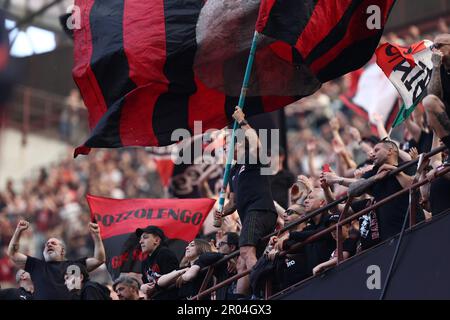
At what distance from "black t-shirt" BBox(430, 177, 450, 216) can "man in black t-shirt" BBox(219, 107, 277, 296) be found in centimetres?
180

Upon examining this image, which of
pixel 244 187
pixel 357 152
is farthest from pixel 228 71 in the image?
pixel 357 152

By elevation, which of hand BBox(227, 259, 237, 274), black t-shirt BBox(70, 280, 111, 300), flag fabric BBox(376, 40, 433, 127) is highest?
flag fabric BBox(376, 40, 433, 127)

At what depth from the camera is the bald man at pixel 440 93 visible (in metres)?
10.9

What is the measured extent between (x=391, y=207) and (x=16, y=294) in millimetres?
4221

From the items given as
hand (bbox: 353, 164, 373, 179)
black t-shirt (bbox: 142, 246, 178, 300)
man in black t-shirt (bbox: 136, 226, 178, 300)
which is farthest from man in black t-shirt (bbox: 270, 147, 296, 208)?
black t-shirt (bbox: 142, 246, 178, 300)

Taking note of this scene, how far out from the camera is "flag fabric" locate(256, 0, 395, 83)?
13.1 meters

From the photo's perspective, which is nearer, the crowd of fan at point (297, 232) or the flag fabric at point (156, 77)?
the crowd of fan at point (297, 232)

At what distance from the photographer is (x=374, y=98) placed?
1745 cm

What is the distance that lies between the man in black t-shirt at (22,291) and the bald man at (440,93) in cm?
489

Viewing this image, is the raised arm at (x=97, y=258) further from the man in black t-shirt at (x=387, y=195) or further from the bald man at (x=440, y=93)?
the bald man at (x=440, y=93)

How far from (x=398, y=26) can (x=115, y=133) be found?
1586cm

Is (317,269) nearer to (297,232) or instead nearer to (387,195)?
(297,232)

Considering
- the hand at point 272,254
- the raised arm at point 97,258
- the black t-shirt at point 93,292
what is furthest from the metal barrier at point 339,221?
the raised arm at point 97,258

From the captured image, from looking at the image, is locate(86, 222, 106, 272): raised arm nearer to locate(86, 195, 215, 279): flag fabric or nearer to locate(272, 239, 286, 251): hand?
locate(86, 195, 215, 279): flag fabric
